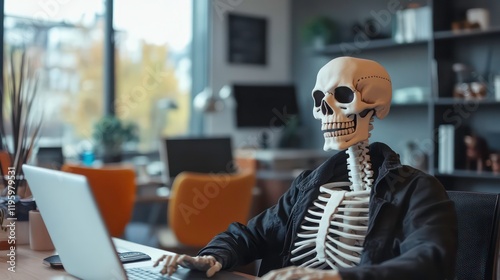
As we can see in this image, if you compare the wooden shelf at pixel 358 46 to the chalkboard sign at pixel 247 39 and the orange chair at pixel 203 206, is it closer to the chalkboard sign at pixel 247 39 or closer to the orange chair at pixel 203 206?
the chalkboard sign at pixel 247 39

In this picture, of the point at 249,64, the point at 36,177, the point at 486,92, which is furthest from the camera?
the point at 249,64

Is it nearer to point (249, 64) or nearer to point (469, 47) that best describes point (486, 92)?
point (469, 47)

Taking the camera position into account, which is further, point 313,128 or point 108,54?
point 313,128

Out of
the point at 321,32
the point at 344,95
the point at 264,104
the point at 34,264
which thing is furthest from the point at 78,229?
the point at 321,32

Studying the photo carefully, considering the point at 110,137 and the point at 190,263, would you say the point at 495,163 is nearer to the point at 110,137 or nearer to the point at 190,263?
the point at 110,137

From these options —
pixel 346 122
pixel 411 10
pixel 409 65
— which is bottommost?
pixel 346 122

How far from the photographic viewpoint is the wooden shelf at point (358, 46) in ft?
17.6

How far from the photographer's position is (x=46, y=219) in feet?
5.12

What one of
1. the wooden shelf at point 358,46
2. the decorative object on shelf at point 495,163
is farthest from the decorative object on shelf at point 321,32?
the decorative object on shelf at point 495,163

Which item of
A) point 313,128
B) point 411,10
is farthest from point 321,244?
point 313,128

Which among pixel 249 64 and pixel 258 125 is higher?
pixel 249 64

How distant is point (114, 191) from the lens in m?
3.72

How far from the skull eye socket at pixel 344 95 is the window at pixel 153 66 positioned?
11.9 feet

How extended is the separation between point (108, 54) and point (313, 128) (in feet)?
7.04
